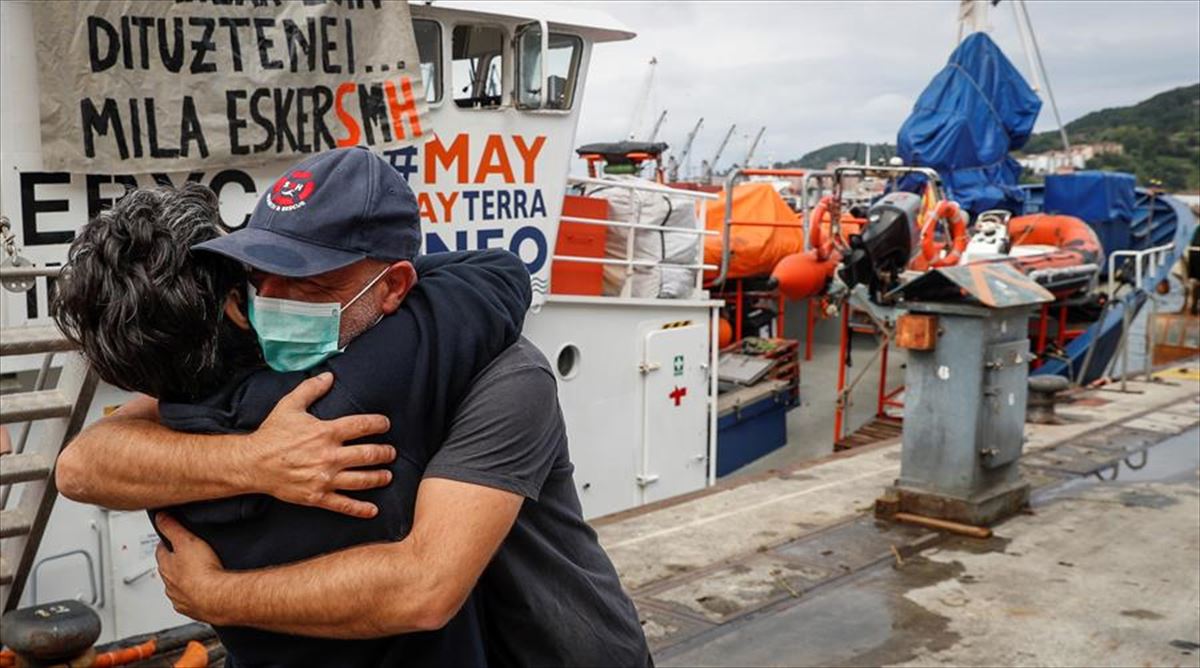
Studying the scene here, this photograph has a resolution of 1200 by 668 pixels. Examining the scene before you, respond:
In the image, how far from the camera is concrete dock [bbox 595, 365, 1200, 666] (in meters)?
4.41

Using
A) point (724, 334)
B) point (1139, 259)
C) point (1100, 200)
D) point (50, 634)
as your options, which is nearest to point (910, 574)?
point (50, 634)

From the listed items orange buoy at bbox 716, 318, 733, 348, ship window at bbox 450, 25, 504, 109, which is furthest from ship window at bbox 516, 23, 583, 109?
orange buoy at bbox 716, 318, 733, 348

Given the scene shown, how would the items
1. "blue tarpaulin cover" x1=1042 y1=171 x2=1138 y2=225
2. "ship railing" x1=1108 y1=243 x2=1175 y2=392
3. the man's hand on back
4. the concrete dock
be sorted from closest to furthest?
the man's hand on back
the concrete dock
"ship railing" x1=1108 y1=243 x2=1175 y2=392
"blue tarpaulin cover" x1=1042 y1=171 x2=1138 y2=225

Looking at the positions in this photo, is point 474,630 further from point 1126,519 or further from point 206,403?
point 1126,519

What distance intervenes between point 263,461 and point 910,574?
4.31m

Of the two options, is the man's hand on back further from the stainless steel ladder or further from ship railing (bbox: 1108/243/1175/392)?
ship railing (bbox: 1108/243/1175/392)

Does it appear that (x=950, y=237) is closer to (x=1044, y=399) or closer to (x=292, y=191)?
(x=1044, y=399)

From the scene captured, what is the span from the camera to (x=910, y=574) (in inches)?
209

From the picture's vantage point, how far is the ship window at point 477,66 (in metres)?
7.35

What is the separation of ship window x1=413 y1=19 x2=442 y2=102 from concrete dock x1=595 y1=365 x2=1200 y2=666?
300cm

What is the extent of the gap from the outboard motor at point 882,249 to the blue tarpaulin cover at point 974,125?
16.7 feet

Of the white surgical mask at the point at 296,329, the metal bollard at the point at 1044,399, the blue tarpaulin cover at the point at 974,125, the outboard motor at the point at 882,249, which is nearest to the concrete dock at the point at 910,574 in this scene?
the metal bollard at the point at 1044,399

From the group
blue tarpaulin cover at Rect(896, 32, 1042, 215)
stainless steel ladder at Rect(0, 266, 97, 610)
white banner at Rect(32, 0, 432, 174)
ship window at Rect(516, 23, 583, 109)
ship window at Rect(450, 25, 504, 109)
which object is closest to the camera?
stainless steel ladder at Rect(0, 266, 97, 610)

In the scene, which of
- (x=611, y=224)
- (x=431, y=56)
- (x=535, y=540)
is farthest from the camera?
(x=611, y=224)
